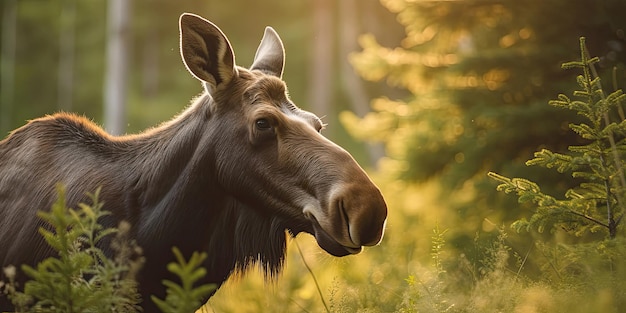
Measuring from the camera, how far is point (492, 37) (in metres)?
8.55

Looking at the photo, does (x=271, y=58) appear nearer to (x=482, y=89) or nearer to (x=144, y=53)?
(x=482, y=89)

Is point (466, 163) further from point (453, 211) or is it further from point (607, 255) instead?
point (607, 255)

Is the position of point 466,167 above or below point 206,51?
below

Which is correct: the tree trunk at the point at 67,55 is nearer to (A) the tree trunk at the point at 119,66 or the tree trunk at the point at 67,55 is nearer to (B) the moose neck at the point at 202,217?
(A) the tree trunk at the point at 119,66

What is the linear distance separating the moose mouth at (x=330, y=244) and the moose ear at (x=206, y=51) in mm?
906

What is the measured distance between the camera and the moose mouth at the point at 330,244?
3.76 metres

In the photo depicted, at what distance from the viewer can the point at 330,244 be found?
3.79 meters

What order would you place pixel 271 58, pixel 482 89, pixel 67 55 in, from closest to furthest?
1. pixel 271 58
2. pixel 482 89
3. pixel 67 55

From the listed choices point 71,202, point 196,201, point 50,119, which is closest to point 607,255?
point 196,201

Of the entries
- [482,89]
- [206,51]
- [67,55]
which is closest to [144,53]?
[67,55]

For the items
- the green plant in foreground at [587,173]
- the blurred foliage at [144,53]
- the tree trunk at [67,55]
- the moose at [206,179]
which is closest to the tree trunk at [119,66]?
the moose at [206,179]

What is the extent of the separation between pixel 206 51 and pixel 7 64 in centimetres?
3857

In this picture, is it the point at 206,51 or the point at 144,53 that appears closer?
the point at 206,51

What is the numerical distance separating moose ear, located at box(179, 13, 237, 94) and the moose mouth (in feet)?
2.97
